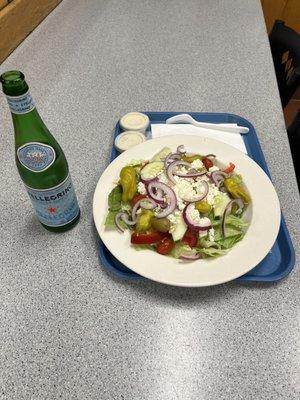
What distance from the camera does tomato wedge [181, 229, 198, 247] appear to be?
550 mm

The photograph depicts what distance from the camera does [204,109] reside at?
941 millimetres

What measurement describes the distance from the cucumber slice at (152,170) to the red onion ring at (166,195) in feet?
0.09

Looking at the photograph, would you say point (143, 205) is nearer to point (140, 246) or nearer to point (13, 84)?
point (140, 246)

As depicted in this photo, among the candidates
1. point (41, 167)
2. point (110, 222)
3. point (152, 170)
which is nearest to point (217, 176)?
point (152, 170)

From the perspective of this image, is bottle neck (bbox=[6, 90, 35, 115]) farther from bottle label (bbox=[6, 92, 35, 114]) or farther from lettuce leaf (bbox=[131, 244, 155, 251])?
lettuce leaf (bbox=[131, 244, 155, 251])

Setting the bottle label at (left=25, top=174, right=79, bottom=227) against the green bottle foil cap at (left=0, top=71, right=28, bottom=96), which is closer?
the green bottle foil cap at (left=0, top=71, right=28, bottom=96)

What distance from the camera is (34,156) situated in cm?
51

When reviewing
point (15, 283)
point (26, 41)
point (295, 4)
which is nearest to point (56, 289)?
point (15, 283)

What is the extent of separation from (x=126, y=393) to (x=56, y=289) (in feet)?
0.70

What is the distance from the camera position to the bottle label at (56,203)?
1.71 ft

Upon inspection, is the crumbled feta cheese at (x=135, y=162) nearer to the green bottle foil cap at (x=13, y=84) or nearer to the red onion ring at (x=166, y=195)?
the red onion ring at (x=166, y=195)

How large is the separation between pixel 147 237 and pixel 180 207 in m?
0.09

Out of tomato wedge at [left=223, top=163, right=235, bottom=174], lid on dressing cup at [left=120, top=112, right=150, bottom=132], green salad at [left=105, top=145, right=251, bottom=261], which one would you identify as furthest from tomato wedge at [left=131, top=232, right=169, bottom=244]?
lid on dressing cup at [left=120, top=112, right=150, bottom=132]

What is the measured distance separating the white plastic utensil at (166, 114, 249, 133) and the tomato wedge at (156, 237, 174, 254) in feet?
1.34
